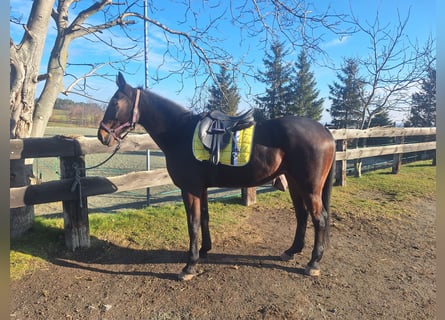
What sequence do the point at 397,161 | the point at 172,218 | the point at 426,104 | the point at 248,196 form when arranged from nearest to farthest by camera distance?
the point at 172,218 < the point at 248,196 < the point at 397,161 < the point at 426,104

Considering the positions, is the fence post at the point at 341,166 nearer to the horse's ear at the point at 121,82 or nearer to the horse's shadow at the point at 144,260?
the horse's shadow at the point at 144,260

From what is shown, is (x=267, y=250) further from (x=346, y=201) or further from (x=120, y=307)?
(x=346, y=201)

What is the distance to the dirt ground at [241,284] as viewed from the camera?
2.52m

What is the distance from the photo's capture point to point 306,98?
104ft

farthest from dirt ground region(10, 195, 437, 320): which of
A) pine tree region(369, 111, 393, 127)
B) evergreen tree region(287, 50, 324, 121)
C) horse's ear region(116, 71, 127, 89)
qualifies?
evergreen tree region(287, 50, 324, 121)

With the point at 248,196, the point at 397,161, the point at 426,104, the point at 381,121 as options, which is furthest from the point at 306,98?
the point at 248,196

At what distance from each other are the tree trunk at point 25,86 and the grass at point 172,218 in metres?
0.30

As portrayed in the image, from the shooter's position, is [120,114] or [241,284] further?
[120,114]

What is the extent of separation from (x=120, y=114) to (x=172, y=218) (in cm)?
219

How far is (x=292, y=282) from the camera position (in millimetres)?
2996

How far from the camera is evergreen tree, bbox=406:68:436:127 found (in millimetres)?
9319

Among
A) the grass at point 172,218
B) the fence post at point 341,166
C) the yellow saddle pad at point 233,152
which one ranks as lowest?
the grass at point 172,218

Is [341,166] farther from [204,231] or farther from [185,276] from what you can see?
[185,276]

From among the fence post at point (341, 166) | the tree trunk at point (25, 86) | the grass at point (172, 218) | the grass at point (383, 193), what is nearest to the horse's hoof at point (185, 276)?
the grass at point (172, 218)
